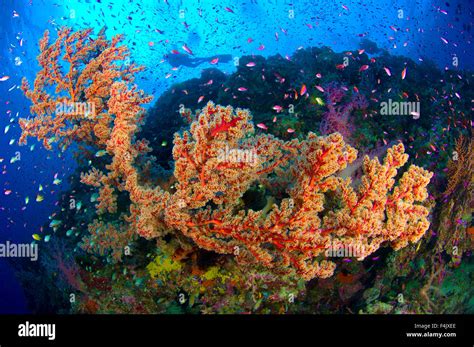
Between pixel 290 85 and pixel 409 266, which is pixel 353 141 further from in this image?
pixel 290 85

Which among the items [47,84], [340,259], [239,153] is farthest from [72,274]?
[340,259]

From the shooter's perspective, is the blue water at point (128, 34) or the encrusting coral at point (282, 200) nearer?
the encrusting coral at point (282, 200)

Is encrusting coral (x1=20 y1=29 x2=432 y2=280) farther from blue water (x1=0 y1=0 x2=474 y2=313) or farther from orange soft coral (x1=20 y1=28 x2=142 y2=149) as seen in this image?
blue water (x1=0 y1=0 x2=474 y2=313)

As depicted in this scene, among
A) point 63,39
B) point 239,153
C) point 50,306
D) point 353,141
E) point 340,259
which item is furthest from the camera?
point 50,306

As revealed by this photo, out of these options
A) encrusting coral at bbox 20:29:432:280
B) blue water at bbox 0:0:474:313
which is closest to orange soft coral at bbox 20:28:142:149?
encrusting coral at bbox 20:29:432:280

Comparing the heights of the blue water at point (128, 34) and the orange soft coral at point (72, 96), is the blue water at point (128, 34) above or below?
above

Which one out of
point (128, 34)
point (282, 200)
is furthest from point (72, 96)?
point (128, 34)

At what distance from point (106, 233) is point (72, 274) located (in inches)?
62.7

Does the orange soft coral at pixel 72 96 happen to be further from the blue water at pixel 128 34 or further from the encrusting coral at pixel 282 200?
the blue water at pixel 128 34

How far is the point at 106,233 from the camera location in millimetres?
4992

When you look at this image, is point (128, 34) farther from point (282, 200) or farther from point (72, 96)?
point (282, 200)

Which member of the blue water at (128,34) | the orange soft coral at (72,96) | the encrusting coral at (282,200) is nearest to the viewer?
the encrusting coral at (282,200)

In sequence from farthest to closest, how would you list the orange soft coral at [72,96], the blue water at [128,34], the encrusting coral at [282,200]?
the blue water at [128,34] → the orange soft coral at [72,96] → the encrusting coral at [282,200]

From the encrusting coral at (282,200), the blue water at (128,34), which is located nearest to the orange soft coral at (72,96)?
the encrusting coral at (282,200)
